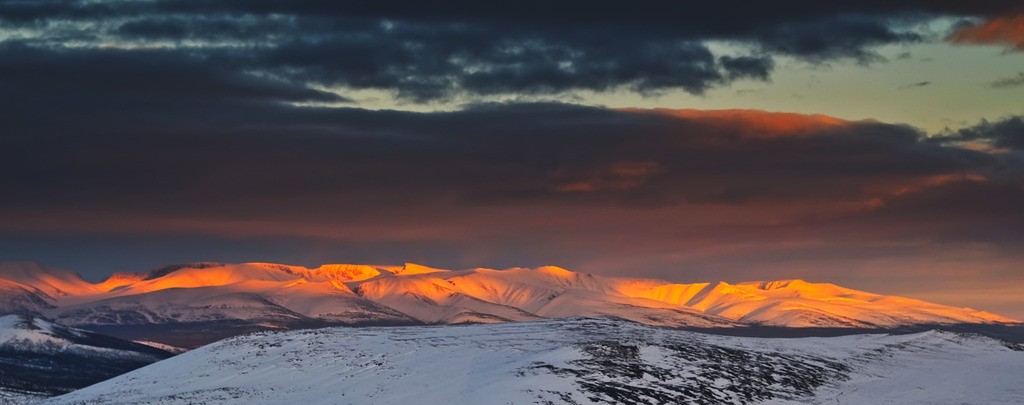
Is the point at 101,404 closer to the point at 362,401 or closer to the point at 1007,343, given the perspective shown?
the point at 362,401

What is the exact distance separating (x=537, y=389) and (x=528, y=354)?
21.6 metres

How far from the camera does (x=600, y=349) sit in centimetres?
13750

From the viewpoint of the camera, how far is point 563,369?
126 m

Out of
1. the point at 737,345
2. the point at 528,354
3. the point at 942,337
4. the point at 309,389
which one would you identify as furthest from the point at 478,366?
the point at 942,337

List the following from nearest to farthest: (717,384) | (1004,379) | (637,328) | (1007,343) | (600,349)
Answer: (717,384), (600,349), (1004,379), (637,328), (1007,343)

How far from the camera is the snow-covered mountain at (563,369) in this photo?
12356 cm

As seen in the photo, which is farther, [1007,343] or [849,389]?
[1007,343]

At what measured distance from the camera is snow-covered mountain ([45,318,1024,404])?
123562 millimetres

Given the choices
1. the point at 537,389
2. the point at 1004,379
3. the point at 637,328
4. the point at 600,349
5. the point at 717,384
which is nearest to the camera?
the point at 537,389

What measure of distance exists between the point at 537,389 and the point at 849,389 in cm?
3422

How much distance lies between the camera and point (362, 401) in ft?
406

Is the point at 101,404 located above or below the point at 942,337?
below

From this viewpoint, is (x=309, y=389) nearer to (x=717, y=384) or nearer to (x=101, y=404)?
(x=101, y=404)

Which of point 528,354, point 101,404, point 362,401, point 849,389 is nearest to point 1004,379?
point 849,389
